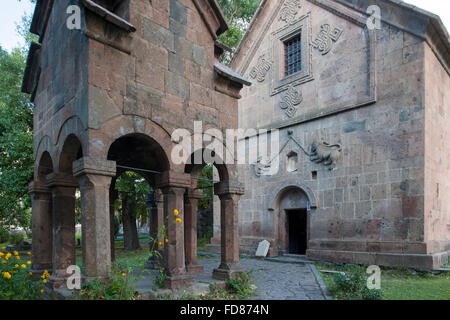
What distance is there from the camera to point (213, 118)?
20.5ft

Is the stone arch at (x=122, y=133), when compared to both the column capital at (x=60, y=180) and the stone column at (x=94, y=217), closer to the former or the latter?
the stone column at (x=94, y=217)

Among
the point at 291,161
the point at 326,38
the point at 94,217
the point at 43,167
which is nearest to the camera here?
the point at 94,217

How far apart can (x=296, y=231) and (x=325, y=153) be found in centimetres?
403

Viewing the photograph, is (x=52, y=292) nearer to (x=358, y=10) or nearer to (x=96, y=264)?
(x=96, y=264)

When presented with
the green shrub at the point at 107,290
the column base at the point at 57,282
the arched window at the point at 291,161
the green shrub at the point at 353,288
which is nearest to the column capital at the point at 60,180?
the column base at the point at 57,282

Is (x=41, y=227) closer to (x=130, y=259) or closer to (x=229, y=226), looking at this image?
(x=229, y=226)

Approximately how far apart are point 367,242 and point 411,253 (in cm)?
116

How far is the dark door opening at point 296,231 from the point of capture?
12266 millimetres

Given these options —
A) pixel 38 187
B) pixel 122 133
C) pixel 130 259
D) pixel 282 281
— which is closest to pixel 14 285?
pixel 38 187

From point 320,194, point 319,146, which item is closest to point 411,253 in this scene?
point 320,194

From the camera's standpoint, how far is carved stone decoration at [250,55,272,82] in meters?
12.9

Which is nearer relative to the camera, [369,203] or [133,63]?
[133,63]

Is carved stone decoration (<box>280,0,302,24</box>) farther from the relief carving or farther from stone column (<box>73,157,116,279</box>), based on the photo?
stone column (<box>73,157,116,279</box>)

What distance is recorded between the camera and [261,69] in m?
13.1
